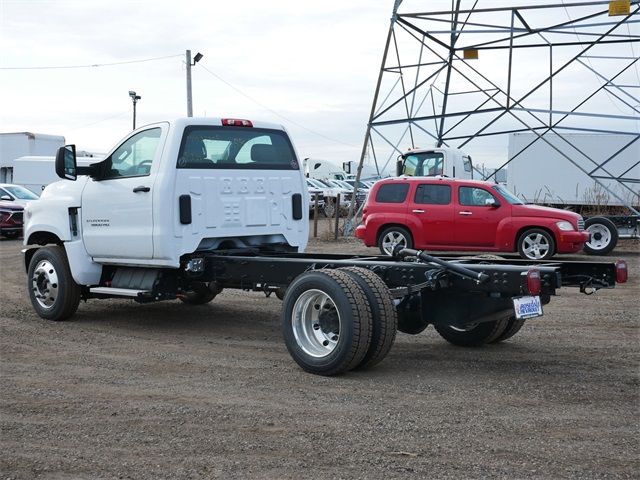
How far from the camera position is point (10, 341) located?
8375 millimetres

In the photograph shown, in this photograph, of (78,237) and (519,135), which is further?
(519,135)

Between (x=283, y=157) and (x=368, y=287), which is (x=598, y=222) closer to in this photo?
(x=283, y=157)

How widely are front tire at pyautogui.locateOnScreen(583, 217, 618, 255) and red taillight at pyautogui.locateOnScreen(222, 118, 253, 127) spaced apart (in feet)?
39.9

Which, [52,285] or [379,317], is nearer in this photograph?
[379,317]

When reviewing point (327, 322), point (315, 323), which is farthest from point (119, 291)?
point (327, 322)

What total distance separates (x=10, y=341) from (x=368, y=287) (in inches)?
154

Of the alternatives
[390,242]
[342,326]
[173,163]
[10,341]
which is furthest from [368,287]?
[390,242]

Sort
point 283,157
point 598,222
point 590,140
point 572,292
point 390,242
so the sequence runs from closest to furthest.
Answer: point 283,157
point 572,292
point 390,242
point 598,222
point 590,140

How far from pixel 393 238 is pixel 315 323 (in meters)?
10.7

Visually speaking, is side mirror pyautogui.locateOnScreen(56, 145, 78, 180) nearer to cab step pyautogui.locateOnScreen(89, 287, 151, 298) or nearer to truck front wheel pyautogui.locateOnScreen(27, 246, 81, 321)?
truck front wheel pyautogui.locateOnScreen(27, 246, 81, 321)

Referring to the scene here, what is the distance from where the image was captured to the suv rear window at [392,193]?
17.6 meters

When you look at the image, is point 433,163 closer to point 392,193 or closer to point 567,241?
point 392,193

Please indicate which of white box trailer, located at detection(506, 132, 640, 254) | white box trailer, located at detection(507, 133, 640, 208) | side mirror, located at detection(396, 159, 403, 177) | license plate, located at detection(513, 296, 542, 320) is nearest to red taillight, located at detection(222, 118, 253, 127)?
license plate, located at detection(513, 296, 542, 320)

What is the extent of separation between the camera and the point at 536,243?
16828 mm
